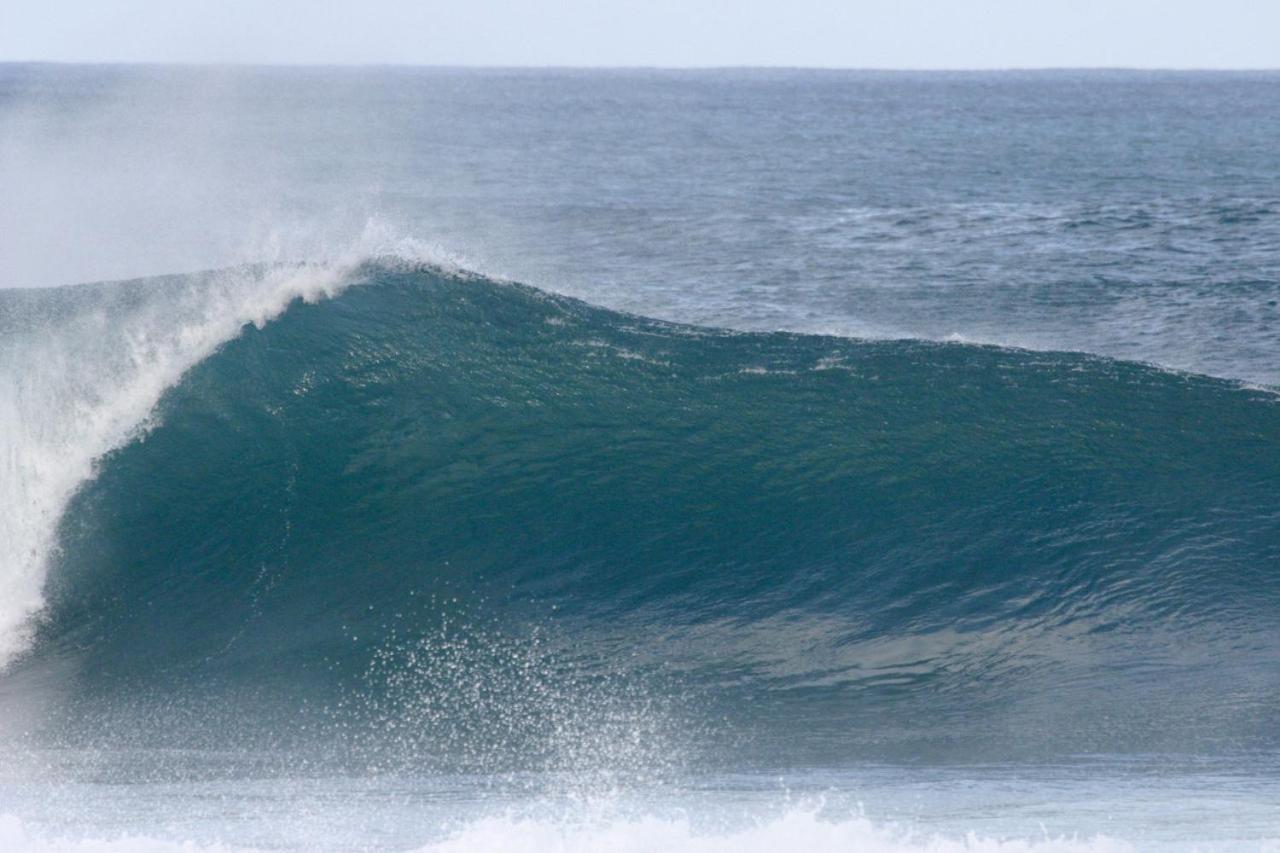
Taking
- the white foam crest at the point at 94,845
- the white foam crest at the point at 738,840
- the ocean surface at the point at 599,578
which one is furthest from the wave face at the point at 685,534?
the white foam crest at the point at 94,845

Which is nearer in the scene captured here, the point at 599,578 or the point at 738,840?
the point at 738,840

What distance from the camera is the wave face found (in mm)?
7715

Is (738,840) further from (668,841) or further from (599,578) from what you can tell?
(599,578)

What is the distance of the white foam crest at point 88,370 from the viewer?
346 inches

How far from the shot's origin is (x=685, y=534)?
31.0 feet

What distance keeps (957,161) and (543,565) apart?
39.2 meters

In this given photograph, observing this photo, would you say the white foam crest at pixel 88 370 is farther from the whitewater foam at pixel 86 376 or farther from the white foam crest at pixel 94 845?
the white foam crest at pixel 94 845

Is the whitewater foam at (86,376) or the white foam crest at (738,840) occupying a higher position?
the whitewater foam at (86,376)

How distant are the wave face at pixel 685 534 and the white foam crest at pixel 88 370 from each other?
4.7 inches

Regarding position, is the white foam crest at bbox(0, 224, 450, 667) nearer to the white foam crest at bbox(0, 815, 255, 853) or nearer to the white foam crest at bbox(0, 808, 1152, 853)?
the white foam crest at bbox(0, 815, 255, 853)

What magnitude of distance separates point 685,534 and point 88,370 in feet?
17.2

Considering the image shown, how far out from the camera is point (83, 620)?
8398 millimetres

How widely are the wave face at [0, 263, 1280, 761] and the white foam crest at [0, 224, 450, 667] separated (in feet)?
0.39

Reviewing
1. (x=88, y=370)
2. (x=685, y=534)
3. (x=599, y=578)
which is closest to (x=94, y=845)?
(x=599, y=578)
